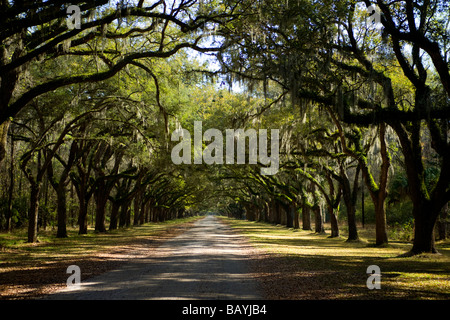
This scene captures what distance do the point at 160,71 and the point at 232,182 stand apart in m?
35.1

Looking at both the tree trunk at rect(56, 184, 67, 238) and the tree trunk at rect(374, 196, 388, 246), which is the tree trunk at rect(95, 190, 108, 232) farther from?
the tree trunk at rect(374, 196, 388, 246)

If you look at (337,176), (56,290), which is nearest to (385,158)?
(337,176)

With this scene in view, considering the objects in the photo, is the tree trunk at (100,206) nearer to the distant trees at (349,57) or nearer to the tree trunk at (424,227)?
the distant trees at (349,57)

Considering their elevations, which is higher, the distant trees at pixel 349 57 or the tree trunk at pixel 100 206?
the distant trees at pixel 349 57

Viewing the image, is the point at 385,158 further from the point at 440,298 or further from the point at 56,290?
the point at 56,290

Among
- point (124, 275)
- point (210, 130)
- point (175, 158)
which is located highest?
point (210, 130)

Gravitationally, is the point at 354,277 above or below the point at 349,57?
below

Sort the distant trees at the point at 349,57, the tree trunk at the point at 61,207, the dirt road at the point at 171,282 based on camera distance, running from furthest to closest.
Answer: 1. the tree trunk at the point at 61,207
2. the distant trees at the point at 349,57
3. the dirt road at the point at 171,282

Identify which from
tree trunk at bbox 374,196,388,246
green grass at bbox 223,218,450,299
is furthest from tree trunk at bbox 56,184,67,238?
tree trunk at bbox 374,196,388,246

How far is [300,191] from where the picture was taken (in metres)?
31.9

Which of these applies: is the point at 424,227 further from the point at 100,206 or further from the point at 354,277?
the point at 100,206

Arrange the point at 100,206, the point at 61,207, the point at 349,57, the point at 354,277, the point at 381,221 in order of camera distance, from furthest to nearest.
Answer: the point at 100,206, the point at 61,207, the point at 381,221, the point at 349,57, the point at 354,277

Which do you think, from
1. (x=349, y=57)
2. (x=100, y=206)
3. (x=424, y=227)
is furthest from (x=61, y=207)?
(x=424, y=227)

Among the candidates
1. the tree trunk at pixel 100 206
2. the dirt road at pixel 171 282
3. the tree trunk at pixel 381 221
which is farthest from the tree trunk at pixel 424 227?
the tree trunk at pixel 100 206
